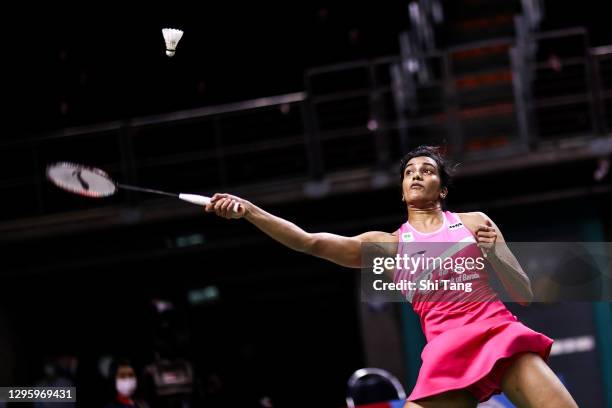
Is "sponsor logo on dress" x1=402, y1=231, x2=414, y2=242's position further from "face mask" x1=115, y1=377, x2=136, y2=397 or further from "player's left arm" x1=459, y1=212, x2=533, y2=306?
"face mask" x1=115, y1=377, x2=136, y2=397

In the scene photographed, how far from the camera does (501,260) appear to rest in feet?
13.0

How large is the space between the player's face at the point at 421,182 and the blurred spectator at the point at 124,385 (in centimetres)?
378

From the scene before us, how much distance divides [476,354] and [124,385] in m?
4.20

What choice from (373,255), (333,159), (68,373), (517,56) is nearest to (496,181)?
(517,56)

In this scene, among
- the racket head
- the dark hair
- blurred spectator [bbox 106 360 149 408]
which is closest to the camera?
the dark hair

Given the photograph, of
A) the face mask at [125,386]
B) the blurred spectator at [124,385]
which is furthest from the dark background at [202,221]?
the face mask at [125,386]

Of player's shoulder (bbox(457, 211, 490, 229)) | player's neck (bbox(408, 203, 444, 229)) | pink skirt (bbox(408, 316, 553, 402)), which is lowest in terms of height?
pink skirt (bbox(408, 316, 553, 402))

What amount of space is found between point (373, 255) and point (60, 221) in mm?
5725

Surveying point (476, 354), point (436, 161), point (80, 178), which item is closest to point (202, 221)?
point (80, 178)

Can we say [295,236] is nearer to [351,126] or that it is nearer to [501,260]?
[501,260]

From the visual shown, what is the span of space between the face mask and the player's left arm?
4080mm

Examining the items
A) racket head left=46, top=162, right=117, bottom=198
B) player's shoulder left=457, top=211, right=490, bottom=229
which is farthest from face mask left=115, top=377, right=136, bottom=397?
player's shoulder left=457, top=211, right=490, bottom=229

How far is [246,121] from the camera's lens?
412 inches

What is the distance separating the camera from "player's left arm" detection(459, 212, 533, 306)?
3.95 meters
